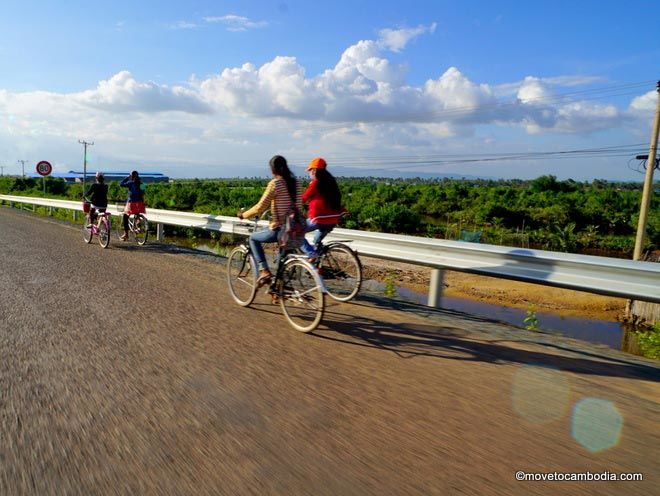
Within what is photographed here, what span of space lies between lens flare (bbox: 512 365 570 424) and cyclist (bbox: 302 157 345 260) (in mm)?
3178

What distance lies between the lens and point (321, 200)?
6324mm

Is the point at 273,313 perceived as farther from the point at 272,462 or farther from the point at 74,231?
the point at 74,231

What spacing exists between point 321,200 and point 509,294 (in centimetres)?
1234

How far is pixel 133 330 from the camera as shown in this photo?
16.2 feet

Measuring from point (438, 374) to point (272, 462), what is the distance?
183cm

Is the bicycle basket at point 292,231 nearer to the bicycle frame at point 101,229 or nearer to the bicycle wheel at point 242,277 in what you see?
the bicycle wheel at point 242,277

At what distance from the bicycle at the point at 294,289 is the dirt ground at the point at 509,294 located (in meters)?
9.34

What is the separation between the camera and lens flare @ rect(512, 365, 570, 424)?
3.25m

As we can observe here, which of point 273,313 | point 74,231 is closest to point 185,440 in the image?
point 273,313

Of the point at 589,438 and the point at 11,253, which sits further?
the point at 11,253

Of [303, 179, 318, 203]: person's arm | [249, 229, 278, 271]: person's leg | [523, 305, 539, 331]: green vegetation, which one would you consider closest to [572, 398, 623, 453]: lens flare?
[523, 305, 539, 331]: green vegetation

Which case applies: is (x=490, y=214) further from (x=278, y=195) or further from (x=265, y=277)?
(x=278, y=195)

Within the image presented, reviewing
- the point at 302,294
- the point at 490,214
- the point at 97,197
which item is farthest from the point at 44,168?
the point at 490,214

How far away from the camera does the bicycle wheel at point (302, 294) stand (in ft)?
16.2
